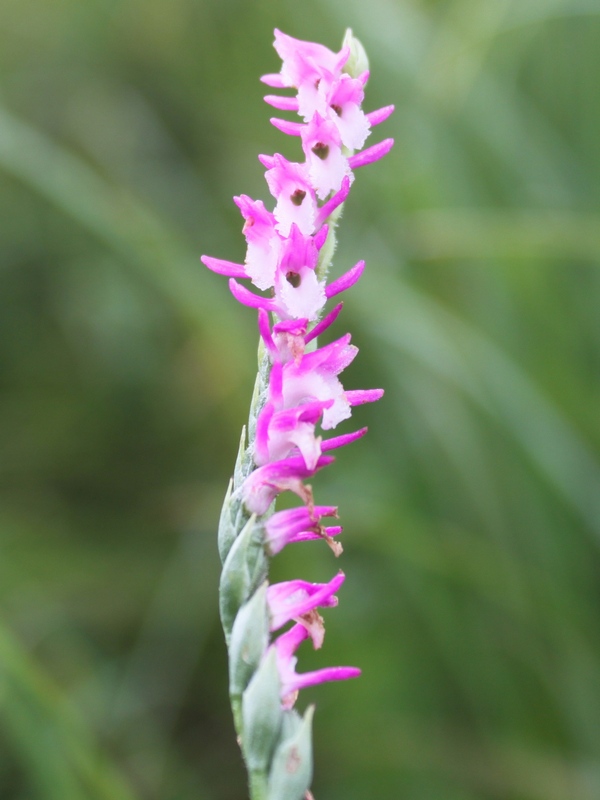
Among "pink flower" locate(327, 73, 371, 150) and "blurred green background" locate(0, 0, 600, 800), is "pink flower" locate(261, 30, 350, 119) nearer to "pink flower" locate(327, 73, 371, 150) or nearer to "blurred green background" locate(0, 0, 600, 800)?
"pink flower" locate(327, 73, 371, 150)

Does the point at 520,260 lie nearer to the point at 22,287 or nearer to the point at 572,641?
the point at 572,641

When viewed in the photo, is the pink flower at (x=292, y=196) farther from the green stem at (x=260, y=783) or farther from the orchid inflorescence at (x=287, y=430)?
the green stem at (x=260, y=783)

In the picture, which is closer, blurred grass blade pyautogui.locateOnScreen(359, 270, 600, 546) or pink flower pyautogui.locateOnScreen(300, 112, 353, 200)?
pink flower pyautogui.locateOnScreen(300, 112, 353, 200)

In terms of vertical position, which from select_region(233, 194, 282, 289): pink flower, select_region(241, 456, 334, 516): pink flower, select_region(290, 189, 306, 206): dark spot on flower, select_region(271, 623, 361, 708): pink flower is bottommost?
select_region(271, 623, 361, 708): pink flower

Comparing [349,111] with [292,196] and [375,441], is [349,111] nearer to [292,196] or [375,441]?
[292,196]

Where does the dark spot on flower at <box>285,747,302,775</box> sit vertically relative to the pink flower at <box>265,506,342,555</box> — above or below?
below

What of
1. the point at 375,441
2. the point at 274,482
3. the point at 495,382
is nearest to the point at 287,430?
the point at 274,482

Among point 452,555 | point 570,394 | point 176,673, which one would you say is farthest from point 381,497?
point 176,673

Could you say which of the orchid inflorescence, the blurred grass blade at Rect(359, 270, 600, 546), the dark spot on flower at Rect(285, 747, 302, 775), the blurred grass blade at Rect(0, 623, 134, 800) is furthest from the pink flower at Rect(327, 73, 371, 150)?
the blurred grass blade at Rect(359, 270, 600, 546)
